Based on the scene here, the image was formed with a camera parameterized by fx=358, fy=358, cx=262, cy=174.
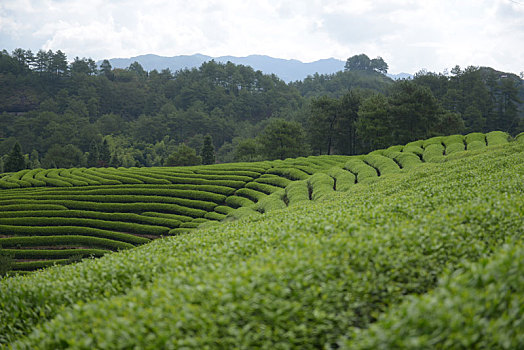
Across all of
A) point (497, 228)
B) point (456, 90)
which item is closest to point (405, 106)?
point (456, 90)

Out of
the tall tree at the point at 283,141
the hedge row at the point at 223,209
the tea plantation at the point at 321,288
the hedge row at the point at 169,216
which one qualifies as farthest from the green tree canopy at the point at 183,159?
the tea plantation at the point at 321,288

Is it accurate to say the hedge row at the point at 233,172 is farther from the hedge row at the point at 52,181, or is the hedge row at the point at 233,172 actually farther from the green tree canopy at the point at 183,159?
the green tree canopy at the point at 183,159

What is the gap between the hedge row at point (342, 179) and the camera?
70.7 feet

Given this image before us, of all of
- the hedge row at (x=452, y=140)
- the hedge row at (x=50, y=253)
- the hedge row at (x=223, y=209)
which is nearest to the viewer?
the hedge row at (x=50, y=253)

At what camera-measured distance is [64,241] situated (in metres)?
21.8

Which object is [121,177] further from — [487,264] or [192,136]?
[192,136]

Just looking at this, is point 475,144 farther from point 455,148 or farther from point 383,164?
point 383,164

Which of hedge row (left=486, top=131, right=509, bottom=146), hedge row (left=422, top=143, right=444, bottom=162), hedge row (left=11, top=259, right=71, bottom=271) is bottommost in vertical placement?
hedge row (left=11, top=259, right=71, bottom=271)

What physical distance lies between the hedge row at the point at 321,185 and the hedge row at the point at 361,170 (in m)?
1.95

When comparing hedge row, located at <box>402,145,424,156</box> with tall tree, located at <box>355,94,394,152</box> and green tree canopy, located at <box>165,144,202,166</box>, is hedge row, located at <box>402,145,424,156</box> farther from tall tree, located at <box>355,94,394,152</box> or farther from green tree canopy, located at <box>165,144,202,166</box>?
green tree canopy, located at <box>165,144,202,166</box>

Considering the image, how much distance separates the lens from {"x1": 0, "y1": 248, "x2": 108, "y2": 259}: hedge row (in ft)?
67.2

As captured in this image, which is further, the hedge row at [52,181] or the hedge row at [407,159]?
the hedge row at [52,181]

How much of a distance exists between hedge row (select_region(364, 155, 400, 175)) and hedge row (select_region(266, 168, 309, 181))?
18.0 feet

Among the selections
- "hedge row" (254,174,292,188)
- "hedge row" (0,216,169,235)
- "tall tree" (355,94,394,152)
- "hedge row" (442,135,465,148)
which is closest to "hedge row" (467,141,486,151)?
"hedge row" (442,135,465,148)
